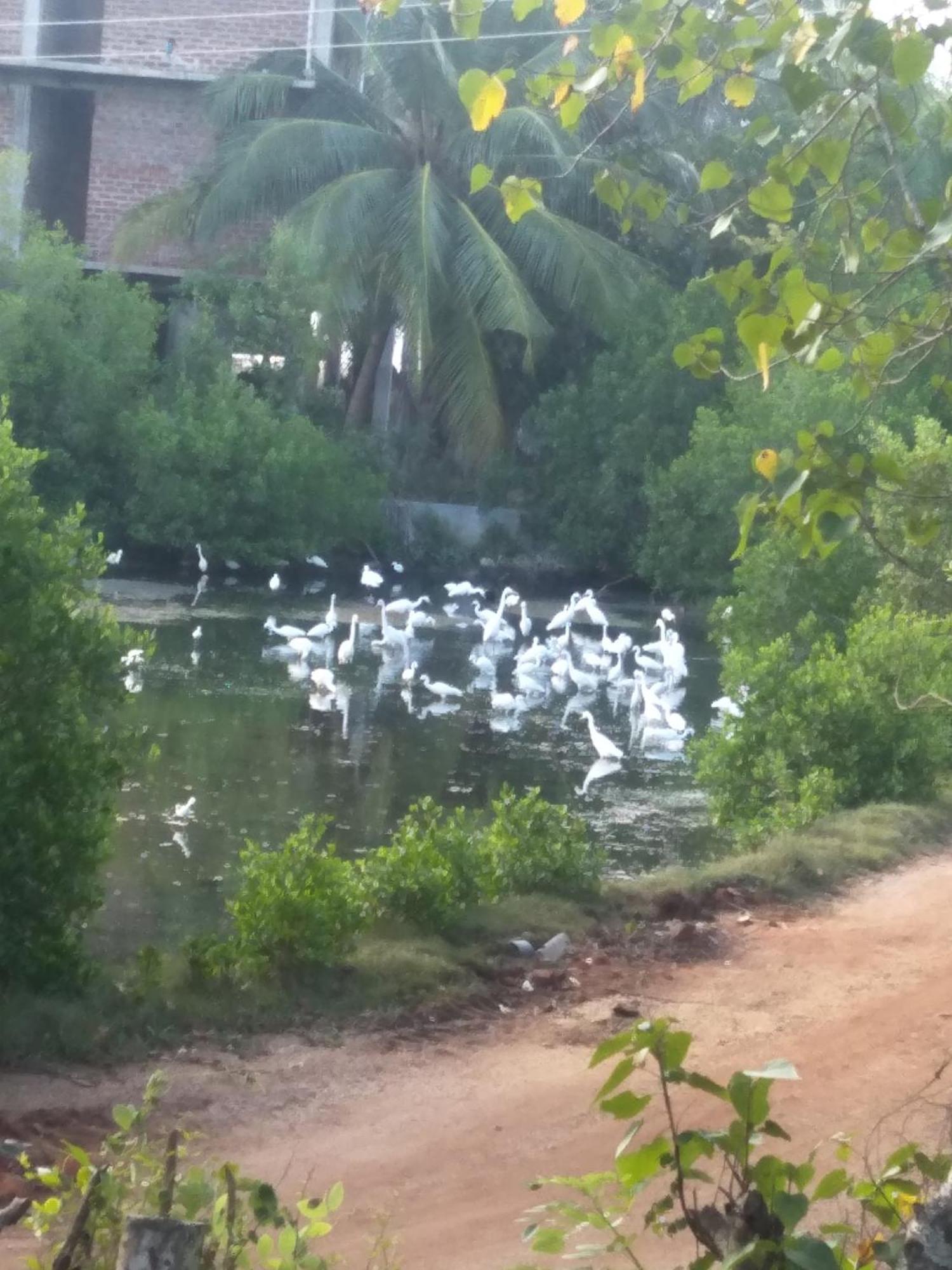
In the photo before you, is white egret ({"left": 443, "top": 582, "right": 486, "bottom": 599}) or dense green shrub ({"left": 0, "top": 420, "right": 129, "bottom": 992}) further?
white egret ({"left": 443, "top": 582, "right": 486, "bottom": 599})

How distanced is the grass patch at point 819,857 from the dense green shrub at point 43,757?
3.54m

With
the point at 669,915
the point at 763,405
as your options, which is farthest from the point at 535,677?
the point at 669,915

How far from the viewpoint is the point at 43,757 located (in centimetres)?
691

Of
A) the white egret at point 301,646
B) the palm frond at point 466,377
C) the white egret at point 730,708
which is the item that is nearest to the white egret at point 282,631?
the white egret at point 301,646

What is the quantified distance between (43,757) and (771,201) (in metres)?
4.16

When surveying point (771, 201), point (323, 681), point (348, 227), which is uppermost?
point (348, 227)

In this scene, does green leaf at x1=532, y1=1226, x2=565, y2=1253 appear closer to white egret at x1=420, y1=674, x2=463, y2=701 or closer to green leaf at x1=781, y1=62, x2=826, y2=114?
green leaf at x1=781, y1=62, x2=826, y2=114

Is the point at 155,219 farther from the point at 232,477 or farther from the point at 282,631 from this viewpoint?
the point at 282,631

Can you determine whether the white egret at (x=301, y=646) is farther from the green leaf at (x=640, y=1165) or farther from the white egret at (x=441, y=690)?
the green leaf at (x=640, y=1165)

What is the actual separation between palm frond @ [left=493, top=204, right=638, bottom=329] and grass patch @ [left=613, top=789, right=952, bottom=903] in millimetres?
19967

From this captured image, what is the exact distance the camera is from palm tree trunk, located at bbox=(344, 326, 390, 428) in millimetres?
33562

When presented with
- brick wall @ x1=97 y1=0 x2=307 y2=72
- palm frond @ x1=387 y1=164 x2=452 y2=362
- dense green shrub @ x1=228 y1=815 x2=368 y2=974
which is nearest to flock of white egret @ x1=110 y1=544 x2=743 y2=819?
palm frond @ x1=387 y1=164 x2=452 y2=362

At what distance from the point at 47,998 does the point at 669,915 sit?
3.75 metres

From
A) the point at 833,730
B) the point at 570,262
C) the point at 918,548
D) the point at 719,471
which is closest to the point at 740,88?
the point at 918,548
